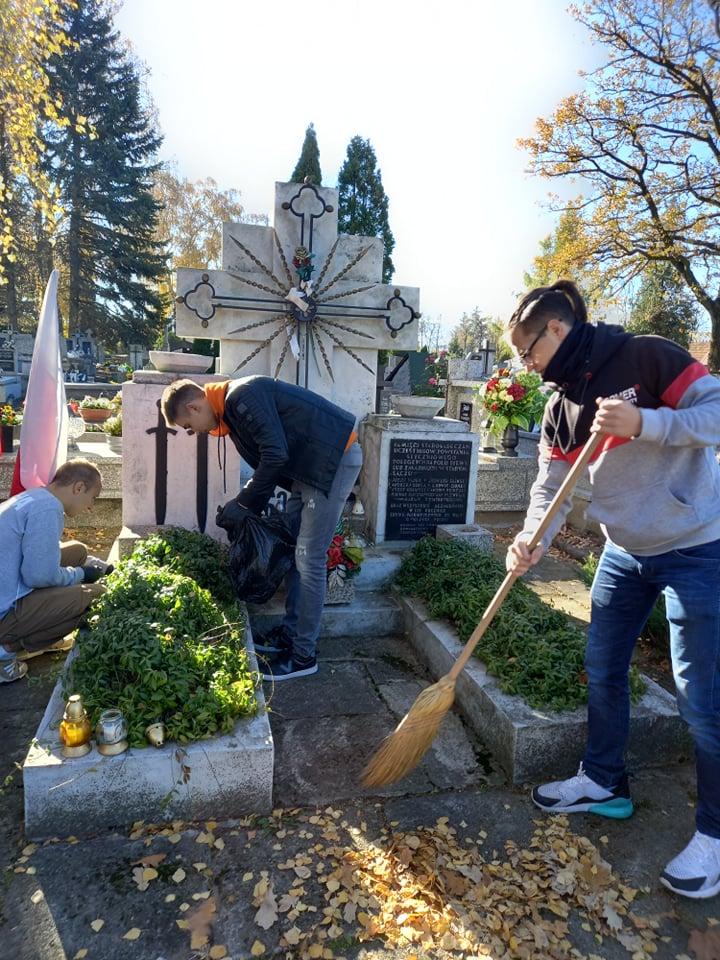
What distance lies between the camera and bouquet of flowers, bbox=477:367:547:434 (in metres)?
7.27

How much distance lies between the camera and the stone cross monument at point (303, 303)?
5.19 meters

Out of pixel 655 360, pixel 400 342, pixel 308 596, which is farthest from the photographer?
pixel 400 342

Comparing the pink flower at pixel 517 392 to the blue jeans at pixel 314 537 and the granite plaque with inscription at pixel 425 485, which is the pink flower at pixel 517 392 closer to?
the granite plaque with inscription at pixel 425 485

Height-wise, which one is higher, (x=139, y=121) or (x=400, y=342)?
(x=139, y=121)

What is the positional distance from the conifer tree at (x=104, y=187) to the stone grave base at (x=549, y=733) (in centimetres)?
3143

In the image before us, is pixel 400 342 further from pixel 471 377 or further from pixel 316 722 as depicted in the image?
pixel 471 377

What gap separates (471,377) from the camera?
11.9 m

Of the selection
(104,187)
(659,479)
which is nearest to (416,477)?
(659,479)

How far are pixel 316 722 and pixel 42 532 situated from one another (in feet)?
5.64

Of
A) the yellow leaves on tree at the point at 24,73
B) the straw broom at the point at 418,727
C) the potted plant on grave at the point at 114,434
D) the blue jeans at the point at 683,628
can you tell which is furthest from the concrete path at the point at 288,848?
the yellow leaves on tree at the point at 24,73

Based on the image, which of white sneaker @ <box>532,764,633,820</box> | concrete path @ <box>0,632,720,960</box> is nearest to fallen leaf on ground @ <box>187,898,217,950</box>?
concrete path @ <box>0,632,720,960</box>

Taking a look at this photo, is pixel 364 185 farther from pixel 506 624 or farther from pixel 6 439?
pixel 506 624

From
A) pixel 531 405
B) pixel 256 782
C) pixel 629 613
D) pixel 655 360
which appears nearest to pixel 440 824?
pixel 256 782

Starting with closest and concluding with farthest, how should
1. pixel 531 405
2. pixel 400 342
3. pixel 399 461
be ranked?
pixel 399 461
pixel 400 342
pixel 531 405
